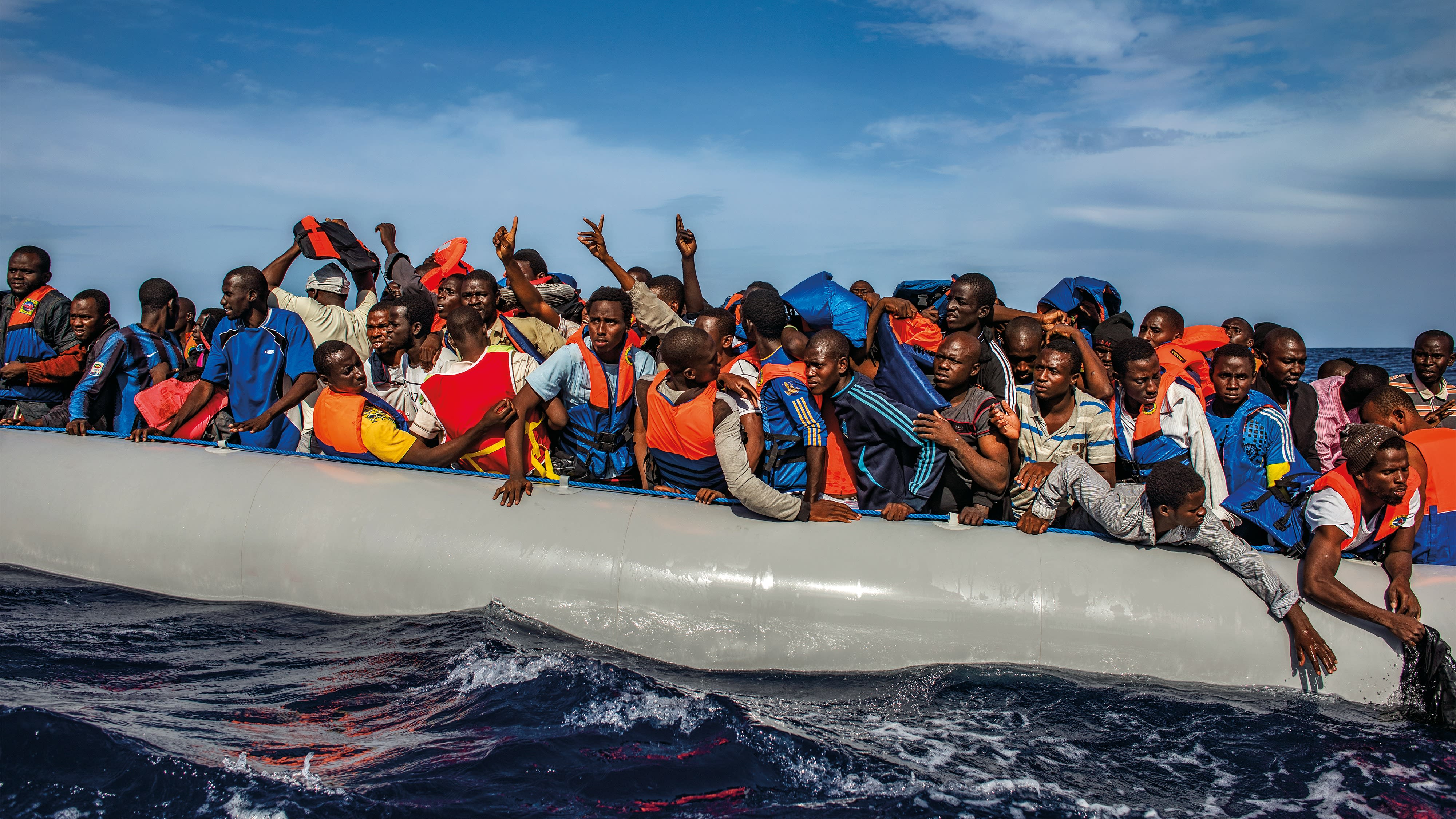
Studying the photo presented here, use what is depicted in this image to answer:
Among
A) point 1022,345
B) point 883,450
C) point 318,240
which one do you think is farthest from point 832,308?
point 318,240

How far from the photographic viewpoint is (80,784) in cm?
281

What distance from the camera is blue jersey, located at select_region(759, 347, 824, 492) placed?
13.7 ft

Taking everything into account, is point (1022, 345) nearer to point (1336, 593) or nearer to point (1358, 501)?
point (1358, 501)

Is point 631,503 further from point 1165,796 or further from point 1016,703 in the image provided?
point 1165,796

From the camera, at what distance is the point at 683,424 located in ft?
13.8

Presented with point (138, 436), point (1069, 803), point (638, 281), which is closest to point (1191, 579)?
point (1069, 803)

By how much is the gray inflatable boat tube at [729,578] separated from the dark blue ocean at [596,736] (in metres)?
0.12

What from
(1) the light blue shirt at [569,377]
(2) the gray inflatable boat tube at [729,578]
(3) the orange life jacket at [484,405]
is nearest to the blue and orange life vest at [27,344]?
(2) the gray inflatable boat tube at [729,578]

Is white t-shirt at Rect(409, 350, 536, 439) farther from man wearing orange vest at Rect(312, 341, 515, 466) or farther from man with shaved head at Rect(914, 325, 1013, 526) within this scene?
man with shaved head at Rect(914, 325, 1013, 526)

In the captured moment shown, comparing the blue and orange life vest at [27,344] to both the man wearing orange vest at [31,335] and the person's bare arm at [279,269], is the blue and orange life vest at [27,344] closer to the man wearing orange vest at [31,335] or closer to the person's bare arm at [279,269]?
the man wearing orange vest at [31,335]

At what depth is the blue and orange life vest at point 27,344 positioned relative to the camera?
239 inches

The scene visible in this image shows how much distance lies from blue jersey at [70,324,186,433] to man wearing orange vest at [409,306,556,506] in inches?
87.3

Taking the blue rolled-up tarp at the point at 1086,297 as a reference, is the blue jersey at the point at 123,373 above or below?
below

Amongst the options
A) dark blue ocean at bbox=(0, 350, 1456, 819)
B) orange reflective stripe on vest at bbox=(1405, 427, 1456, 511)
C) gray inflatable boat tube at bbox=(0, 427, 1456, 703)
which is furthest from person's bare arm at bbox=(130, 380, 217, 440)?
orange reflective stripe on vest at bbox=(1405, 427, 1456, 511)
